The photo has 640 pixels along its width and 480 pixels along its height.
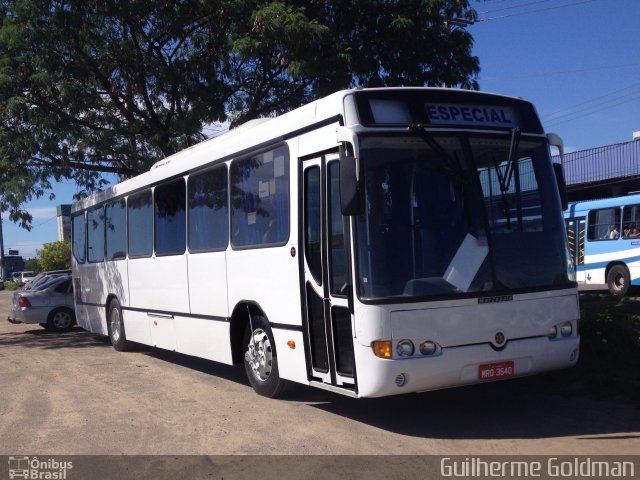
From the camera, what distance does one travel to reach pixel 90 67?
14.9 meters

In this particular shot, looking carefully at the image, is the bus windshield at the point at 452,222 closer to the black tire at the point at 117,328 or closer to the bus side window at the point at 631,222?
the black tire at the point at 117,328

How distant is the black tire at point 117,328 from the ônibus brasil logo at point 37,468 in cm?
703

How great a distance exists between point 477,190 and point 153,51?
10.9m

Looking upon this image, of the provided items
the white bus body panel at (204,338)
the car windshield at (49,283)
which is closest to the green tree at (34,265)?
the car windshield at (49,283)

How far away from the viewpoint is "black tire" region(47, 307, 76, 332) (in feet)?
61.9

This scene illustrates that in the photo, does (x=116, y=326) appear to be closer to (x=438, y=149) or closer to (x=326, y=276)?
(x=326, y=276)

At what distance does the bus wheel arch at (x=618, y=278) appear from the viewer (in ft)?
70.8

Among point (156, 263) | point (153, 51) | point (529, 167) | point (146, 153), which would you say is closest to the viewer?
point (529, 167)

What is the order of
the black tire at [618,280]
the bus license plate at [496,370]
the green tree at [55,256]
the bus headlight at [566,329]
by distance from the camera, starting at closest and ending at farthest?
the bus license plate at [496,370], the bus headlight at [566,329], the black tire at [618,280], the green tree at [55,256]

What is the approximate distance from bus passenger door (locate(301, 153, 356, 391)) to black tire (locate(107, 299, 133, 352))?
7119 millimetres

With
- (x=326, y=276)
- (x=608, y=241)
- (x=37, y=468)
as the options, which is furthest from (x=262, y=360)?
(x=608, y=241)

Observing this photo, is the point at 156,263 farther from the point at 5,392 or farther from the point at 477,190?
the point at 477,190

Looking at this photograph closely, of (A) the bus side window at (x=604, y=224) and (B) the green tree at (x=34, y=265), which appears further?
(B) the green tree at (x=34, y=265)

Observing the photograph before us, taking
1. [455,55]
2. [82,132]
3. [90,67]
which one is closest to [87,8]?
[90,67]
